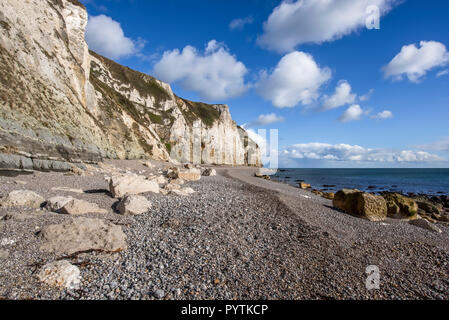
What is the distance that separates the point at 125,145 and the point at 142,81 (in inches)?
1488

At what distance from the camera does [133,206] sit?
335 inches

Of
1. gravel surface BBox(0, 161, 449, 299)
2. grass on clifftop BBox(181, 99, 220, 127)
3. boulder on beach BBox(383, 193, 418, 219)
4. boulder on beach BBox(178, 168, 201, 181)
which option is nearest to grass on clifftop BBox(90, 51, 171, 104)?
grass on clifftop BBox(181, 99, 220, 127)

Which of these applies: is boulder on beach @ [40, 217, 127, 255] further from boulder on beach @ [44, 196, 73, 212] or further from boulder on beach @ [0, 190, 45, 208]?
boulder on beach @ [0, 190, 45, 208]

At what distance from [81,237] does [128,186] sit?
5.28 metres

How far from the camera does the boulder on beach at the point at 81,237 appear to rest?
5.45 metres

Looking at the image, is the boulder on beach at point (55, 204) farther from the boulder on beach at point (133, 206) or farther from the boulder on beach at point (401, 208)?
the boulder on beach at point (401, 208)

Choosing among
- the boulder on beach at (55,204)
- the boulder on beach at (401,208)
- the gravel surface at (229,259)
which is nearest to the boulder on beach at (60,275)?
the gravel surface at (229,259)

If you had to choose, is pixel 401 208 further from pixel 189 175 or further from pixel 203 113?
pixel 203 113

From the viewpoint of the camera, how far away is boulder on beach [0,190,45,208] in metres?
7.68

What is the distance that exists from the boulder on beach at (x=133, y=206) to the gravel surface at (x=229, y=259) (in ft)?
1.08

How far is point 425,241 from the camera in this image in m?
8.92

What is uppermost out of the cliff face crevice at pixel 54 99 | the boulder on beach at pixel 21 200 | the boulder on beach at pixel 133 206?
the cliff face crevice at pixel 54 99

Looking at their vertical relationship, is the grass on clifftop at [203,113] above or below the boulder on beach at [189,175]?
above
